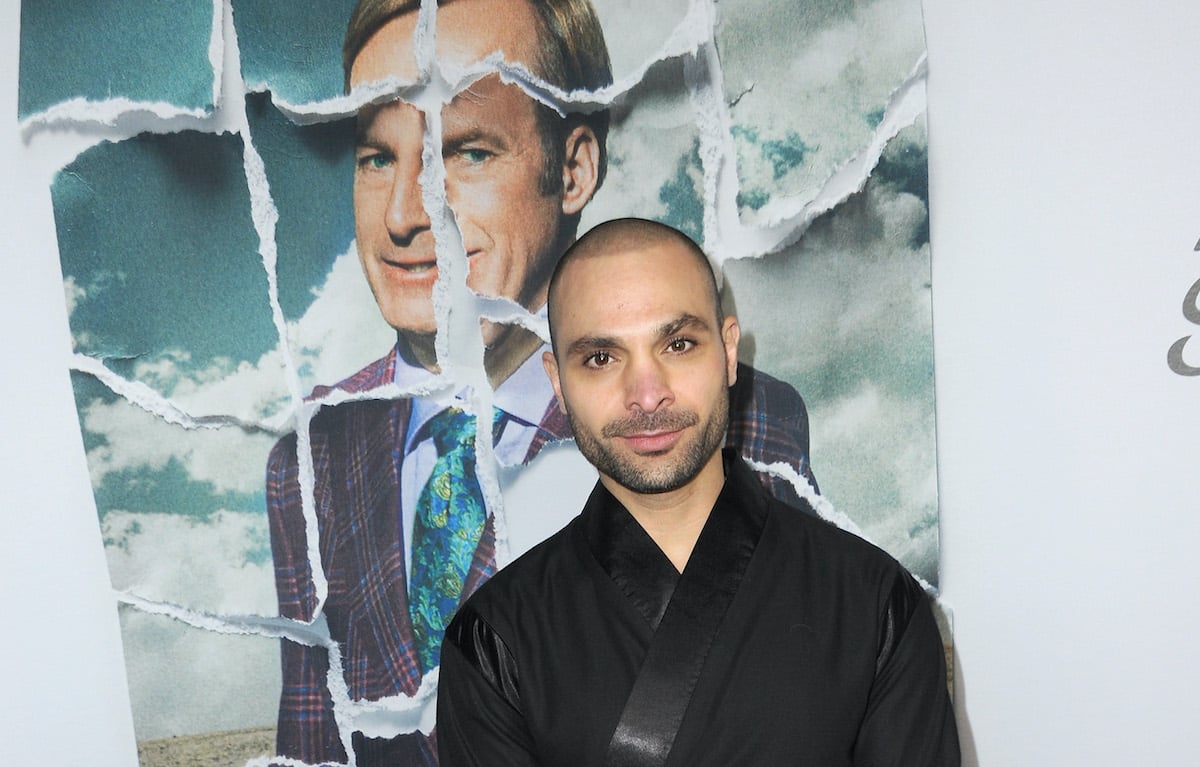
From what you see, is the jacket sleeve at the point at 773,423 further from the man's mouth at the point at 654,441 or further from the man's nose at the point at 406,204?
the man's nose at the point at 406,204

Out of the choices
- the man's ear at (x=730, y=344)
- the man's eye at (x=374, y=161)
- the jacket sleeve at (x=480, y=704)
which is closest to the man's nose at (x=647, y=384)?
the man's ear at (x=730, y=344)

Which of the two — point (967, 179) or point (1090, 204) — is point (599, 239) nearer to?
point (967, 179)

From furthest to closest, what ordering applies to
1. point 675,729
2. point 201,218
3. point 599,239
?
point 201,218 < point 599,239 < point 675,729

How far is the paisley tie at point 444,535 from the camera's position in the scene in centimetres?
168

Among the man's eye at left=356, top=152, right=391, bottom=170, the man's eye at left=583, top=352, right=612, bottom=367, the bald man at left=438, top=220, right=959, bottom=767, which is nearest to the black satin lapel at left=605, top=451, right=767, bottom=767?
the bald man at left=438, top=220, right=959, bottom=767

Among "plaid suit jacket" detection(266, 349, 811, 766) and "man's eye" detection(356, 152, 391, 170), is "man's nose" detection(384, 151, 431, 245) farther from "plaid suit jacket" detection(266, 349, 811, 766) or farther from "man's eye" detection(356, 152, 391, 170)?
"plaid suit jacket" detection(266, 349, 811, 766)

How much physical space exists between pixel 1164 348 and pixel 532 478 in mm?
1076

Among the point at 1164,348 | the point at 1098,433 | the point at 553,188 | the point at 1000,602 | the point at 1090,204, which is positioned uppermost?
the point at 553,188

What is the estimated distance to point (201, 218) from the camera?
163cm

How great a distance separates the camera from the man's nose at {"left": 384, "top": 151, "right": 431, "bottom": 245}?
1.64m

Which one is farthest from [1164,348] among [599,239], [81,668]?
[81,668]

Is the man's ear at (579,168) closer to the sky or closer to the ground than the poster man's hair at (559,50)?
closer to the ground

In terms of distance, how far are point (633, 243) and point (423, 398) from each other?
0.50 metres

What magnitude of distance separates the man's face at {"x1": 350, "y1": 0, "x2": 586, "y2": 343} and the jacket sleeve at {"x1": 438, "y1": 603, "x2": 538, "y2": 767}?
0.54m
